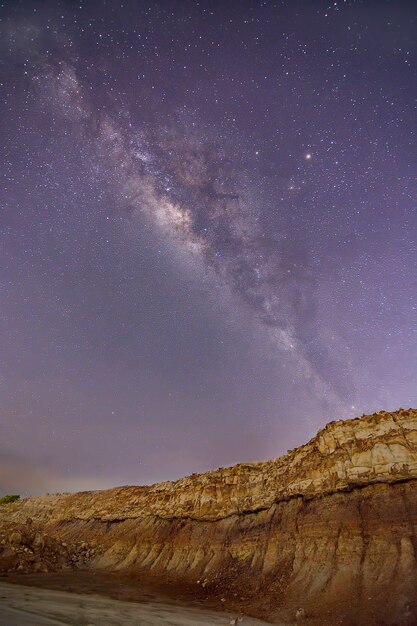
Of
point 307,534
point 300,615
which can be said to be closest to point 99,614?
point 300,615

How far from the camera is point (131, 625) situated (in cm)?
1326

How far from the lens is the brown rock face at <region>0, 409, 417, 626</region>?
1823 centimetres

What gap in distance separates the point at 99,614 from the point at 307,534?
48.8 feet

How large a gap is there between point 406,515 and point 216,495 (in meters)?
19.9

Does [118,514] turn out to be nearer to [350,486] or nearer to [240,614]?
[240,614]

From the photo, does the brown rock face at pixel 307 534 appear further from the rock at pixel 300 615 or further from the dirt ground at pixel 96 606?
the dirt ground at pixel 96 606

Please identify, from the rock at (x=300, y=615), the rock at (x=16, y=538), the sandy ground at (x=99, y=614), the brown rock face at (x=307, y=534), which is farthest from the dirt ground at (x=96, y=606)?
the rock at (x=16, y=538)

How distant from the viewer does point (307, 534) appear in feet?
76.3

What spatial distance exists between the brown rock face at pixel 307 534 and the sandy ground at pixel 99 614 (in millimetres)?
4171

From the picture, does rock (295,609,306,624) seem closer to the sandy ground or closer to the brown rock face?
the brown rock face

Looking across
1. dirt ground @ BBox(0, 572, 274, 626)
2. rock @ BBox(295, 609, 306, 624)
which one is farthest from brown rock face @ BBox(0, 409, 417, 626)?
dirt ground @ BBox(0, 572, 274, 626)

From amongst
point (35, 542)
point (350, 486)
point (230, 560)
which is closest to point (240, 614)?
point (230, 560)

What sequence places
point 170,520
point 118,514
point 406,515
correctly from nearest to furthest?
point 406,515 → point 170,520 → point 118,514

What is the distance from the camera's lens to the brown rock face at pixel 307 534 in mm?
18234
